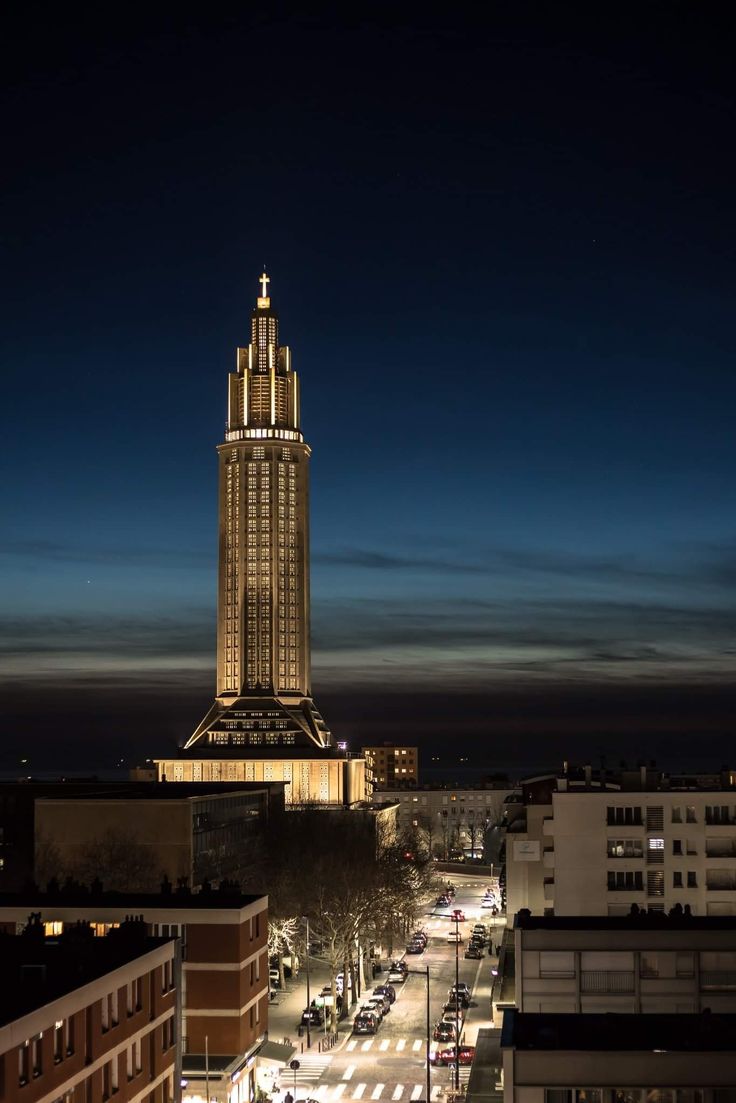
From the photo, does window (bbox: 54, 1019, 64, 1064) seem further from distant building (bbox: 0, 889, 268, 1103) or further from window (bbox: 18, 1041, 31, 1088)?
distant building (bbox: 0, 889, 268, 1103)

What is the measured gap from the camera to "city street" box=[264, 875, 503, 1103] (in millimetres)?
81625

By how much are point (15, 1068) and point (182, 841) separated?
91483mm

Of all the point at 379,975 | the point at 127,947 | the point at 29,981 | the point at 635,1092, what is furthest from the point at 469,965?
the point at 635,1092

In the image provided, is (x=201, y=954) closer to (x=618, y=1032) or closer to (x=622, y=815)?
(x=622, y=815)

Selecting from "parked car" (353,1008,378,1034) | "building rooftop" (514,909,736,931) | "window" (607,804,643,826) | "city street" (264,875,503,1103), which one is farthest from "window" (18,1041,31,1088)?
"parked car" (353,1008,378,1034)

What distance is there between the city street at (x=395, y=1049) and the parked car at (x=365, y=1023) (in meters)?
0.64

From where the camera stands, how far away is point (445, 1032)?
93.3m

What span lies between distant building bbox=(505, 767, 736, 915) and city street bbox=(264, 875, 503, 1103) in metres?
13.3

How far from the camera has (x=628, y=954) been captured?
53.7 m

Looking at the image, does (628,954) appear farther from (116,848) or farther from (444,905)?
(444,905)

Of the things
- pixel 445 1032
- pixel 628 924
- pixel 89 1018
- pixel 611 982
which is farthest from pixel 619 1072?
pixel 445 1032

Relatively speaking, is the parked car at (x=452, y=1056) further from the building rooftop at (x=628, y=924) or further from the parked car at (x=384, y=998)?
the building rooftop at (x=628, y=924)

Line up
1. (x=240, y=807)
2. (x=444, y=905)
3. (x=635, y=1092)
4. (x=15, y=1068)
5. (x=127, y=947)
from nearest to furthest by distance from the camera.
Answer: (x=635, y=1092) → (x=15, y=1068) → (x=127, y=947) → (x=240, y=807) → (x=444, y=905)

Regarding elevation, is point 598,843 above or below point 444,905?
above
